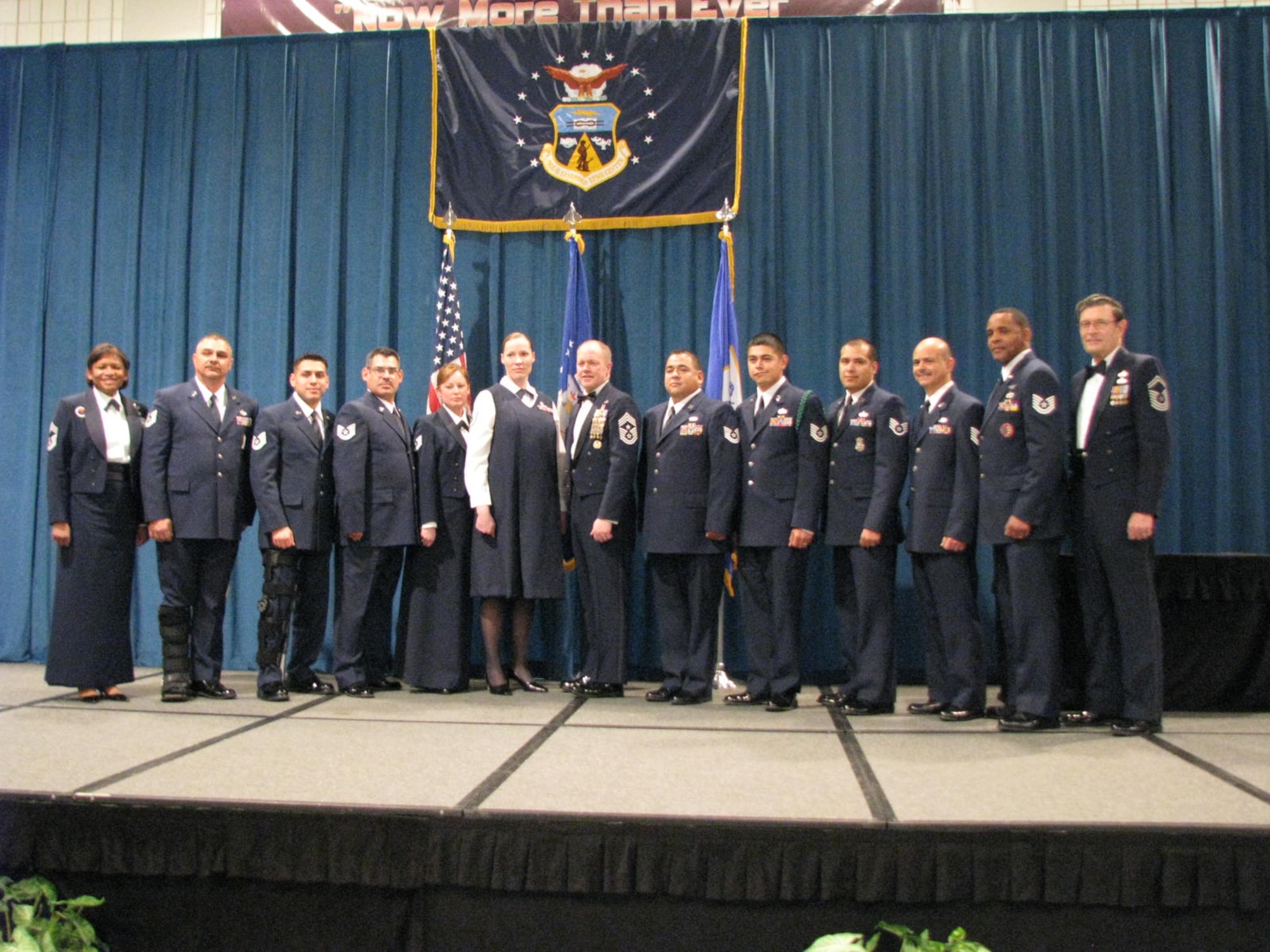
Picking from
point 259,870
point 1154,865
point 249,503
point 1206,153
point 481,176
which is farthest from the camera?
point 481,176

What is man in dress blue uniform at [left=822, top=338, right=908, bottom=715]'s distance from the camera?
13.8 ft

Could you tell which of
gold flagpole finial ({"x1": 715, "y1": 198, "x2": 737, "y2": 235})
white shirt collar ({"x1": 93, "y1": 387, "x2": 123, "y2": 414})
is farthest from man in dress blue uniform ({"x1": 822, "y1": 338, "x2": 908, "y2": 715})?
white shirt collar ({"x1": 93, "y1": 387, "x2": 123, "y2": 414})

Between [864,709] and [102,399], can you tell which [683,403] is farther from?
[102,399]

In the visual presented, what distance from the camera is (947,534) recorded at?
406cm

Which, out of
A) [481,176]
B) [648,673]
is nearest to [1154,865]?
[648,673]

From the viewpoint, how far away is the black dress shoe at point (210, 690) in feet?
14.8

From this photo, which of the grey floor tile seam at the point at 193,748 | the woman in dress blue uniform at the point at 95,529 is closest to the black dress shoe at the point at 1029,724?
the grey floor tile seam at the point at 193,748

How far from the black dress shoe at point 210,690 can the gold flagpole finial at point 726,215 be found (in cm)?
332

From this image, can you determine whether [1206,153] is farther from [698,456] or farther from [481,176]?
[481,176]

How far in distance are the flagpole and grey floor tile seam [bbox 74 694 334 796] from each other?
1850 mm

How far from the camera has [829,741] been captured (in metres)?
3.60

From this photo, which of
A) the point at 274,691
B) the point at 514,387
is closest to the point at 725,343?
the point at 514,387

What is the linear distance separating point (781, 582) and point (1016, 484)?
1035 millimetres

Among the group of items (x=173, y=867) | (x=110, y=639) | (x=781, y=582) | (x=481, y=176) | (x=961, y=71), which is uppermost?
(x=961, y=71)
